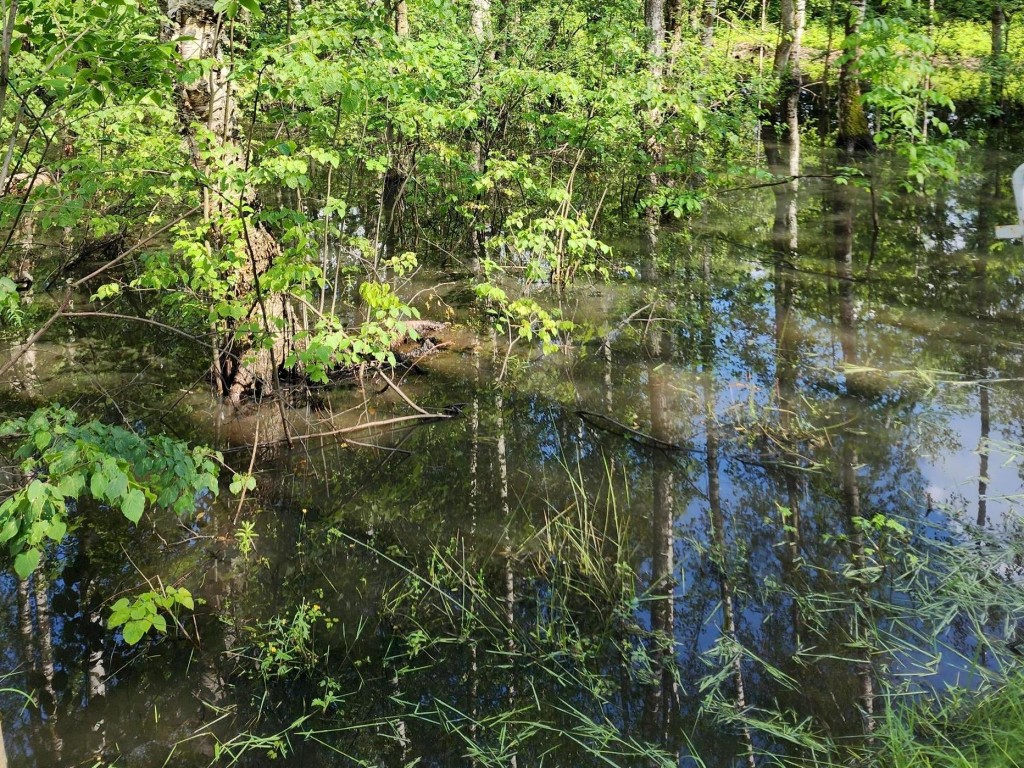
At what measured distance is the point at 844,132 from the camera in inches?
608

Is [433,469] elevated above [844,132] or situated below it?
below

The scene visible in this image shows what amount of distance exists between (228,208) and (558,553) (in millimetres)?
3446

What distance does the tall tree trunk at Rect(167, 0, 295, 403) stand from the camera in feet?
17.7

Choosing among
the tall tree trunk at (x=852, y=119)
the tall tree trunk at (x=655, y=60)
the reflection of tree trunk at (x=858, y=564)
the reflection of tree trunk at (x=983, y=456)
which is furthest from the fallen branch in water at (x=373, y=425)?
the tall tree trunk at (x=852, y=119)

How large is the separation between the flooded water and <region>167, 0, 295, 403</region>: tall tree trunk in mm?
421

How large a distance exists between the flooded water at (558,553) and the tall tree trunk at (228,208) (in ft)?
1.38

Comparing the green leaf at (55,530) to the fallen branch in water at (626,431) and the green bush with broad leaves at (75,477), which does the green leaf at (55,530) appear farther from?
the fallen branch in water at (626,431)

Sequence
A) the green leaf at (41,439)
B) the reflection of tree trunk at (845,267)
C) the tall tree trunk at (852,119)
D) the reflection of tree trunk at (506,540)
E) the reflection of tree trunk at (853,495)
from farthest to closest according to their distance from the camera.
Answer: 1. the tall tree trunk at (852,119)
2. the reflection of tree trunk at (845,267)
3. the reflection of tree trunk at (506,540)
4. the reflection of tree trunk at (853,495)
5. the green leaf at (41,439)

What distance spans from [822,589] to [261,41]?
603 cm

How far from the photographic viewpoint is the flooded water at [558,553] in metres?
3.44

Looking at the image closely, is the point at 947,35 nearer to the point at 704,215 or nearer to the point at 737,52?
the point at 737,52

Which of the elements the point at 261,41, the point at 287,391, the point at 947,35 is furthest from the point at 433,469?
the point at 947,35

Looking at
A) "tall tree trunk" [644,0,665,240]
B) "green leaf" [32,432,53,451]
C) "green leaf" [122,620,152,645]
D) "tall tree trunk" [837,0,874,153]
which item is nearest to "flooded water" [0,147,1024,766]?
"green leaf" [122,620,152,645]

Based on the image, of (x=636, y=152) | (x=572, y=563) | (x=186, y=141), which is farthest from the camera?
(x=636, y=152)
